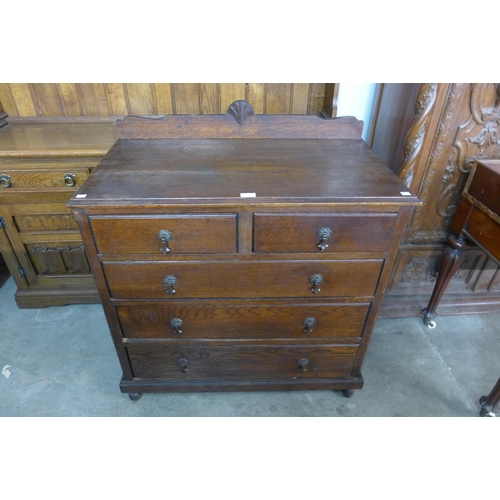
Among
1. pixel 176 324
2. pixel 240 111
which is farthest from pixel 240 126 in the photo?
pixel 176 324

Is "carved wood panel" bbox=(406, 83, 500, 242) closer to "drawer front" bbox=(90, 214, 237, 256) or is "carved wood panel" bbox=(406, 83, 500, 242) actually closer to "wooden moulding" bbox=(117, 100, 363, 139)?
"wooden moulding" bbox=(117, 100, 363, 139)

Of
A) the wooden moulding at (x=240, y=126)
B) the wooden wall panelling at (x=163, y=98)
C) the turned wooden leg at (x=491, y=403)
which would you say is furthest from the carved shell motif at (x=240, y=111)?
the turned wooden leg at (x=491, y=403)

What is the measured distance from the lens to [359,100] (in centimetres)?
195

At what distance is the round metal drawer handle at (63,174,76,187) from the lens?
1.73m

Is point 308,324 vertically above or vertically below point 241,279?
below

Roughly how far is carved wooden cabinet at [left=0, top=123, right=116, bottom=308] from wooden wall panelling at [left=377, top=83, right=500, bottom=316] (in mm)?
1442

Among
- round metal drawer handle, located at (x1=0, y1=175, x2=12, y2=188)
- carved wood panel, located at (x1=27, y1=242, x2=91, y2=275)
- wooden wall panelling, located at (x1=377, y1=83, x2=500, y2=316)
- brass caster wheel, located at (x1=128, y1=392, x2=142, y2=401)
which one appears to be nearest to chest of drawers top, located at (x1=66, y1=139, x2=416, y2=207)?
wooden wall panelling, located at (x1=377, y1=83, x2=500, y2=316)

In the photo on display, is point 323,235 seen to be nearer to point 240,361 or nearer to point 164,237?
point 164,237

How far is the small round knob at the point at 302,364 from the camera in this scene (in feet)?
5.14

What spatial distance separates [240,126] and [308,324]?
33.6 inches

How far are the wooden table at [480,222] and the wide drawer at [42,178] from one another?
5.87 feet

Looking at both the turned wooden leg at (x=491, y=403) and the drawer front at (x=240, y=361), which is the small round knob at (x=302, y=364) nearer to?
the drawer front at (x=240, y=361)

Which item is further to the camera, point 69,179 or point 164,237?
point 69,179

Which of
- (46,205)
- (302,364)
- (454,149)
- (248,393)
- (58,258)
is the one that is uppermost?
(454,149)
